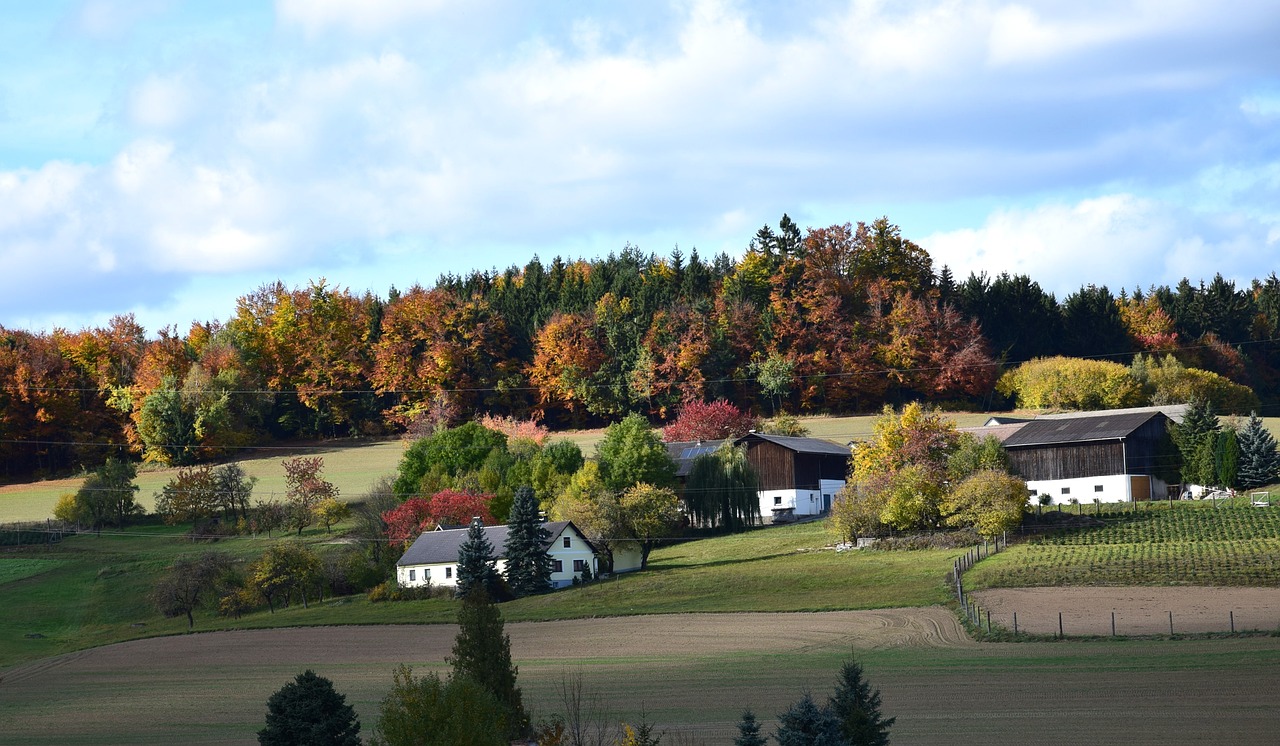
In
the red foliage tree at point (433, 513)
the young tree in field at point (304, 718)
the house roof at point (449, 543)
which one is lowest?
the young tree in field at point (304, 718)

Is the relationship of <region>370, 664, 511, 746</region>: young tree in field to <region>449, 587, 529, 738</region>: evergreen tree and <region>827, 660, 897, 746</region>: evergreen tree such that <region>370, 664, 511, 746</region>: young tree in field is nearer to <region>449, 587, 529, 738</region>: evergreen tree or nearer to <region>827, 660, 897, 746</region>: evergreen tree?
<region>449, 587, 529, 738</region>: evergreen tree

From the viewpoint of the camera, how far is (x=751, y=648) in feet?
145

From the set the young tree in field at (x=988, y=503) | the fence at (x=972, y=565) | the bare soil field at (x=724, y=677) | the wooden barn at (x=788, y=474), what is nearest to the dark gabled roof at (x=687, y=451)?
the wooden barn at (x=788, y=474)

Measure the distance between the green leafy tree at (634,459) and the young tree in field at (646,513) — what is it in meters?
4.47

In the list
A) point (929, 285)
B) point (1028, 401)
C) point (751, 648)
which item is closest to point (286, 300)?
point (929, 285)

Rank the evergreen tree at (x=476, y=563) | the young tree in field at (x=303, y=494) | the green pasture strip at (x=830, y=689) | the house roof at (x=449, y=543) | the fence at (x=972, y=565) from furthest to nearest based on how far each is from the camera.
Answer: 1. the young tree in field at (x=303, y=494)
2. the house roof at (x=449, y=543)
3. the evergreen tree at (x=476, y=563)
4. the fence at (x=972, y=565)
5. the green pasture strip at (x=830, y=689)

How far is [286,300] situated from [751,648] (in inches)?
3084

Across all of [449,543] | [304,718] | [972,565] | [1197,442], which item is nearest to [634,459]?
[449,543]

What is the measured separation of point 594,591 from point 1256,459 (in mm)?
36152

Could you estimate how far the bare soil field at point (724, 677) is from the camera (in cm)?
3016

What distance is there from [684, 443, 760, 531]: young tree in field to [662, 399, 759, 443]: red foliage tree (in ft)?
48.4

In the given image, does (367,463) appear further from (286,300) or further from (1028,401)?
(1028,401)

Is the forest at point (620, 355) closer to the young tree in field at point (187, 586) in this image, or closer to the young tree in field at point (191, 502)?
the young tree in field at point (191, 502)

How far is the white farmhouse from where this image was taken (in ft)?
212
